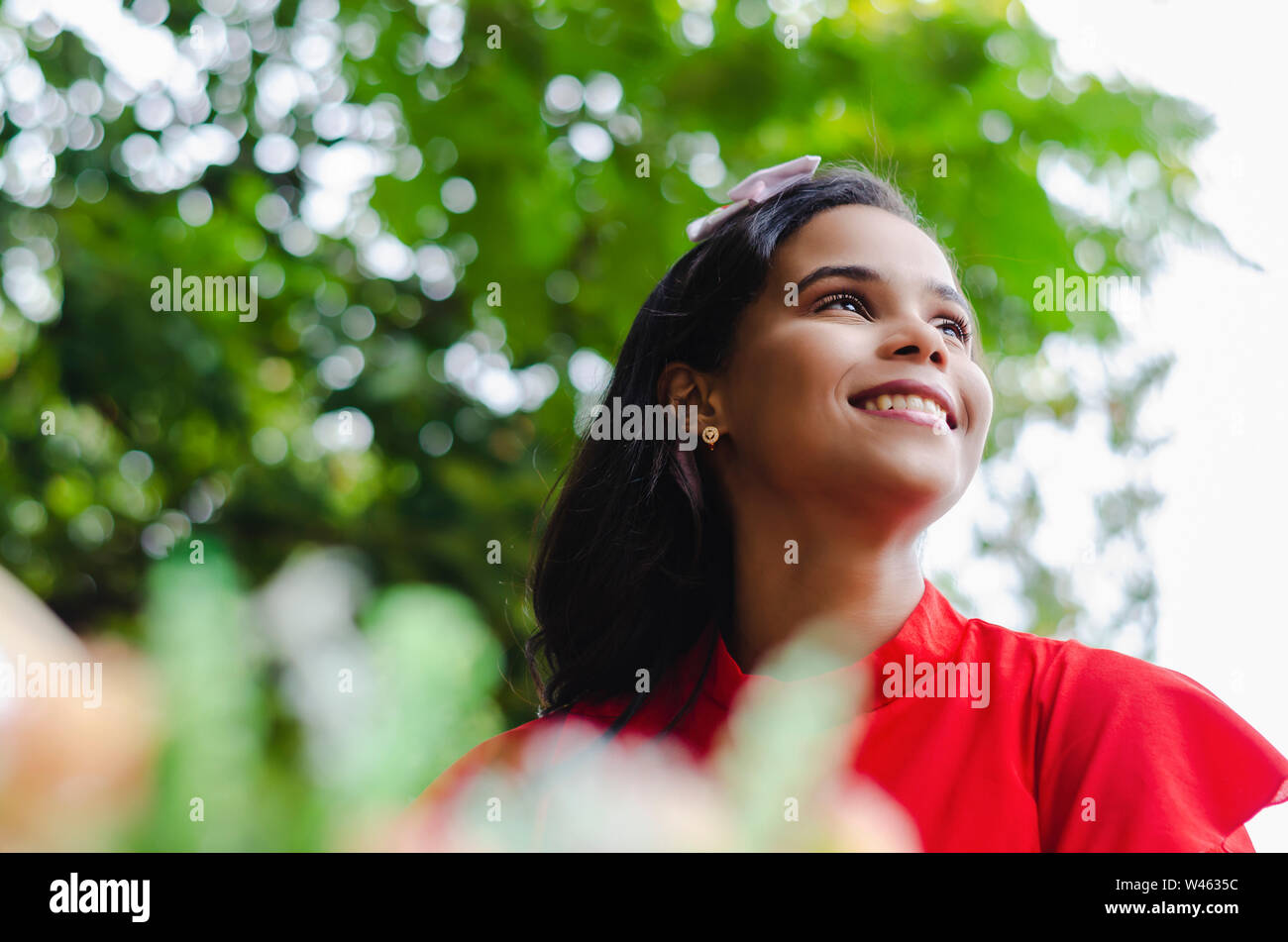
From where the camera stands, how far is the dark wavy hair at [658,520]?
167cm

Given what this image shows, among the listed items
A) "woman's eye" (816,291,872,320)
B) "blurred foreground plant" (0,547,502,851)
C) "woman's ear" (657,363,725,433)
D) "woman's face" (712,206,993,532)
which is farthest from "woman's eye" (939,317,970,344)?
"blurred foreground plant" (0,547,502,851)

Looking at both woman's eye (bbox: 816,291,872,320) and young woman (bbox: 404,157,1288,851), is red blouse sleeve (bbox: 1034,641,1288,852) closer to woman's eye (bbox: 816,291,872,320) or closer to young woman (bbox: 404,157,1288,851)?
young woman (bbox: 404,157,1288,851)

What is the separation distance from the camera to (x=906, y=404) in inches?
56.2

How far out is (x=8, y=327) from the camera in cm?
341

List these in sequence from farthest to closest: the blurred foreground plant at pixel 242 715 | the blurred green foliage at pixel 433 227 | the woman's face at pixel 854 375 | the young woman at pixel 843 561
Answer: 1. the blurred green foliage at pixel 433 227
2. the woman's face at pixel 854 375
3. the young woman at pixel 843 561
4. the blurred foreground plant at pixel 242 715

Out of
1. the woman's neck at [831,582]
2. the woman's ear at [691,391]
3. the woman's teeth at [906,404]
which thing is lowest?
the woman's neck at [831,582]

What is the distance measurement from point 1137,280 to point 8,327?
124 inches

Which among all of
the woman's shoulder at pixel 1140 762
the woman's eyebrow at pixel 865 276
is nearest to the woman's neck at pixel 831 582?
the woman's shoulder at pixel 1140 762

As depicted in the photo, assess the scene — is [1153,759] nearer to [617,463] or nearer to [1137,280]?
[617,463]

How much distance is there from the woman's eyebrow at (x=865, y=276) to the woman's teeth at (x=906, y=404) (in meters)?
0.18

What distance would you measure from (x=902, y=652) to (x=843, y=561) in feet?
0.45

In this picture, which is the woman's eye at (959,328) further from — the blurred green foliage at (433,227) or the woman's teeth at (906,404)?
the blurred green foliage at (433,227)

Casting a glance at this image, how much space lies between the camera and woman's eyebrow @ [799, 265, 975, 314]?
5.00 ft

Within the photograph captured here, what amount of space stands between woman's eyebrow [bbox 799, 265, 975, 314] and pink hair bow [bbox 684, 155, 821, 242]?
27cm
